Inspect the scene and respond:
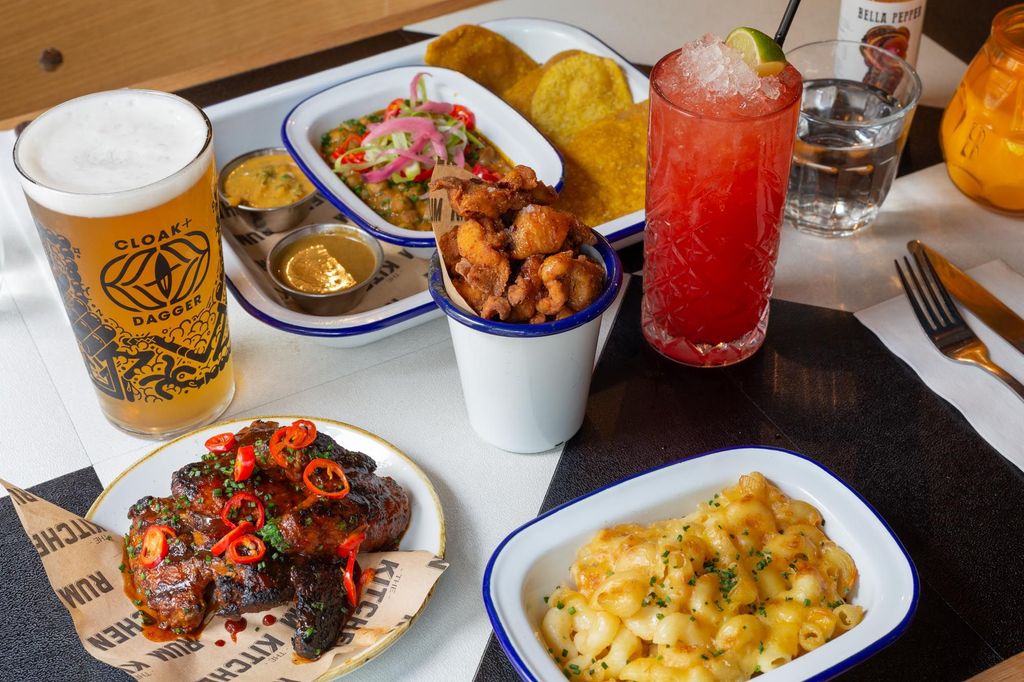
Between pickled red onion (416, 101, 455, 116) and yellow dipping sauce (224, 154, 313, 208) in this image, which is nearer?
yellow dipping sauce (224, 154, 313, 208)

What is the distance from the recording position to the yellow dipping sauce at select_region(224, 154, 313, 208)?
2113 mm

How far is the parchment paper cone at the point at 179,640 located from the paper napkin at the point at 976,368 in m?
0.93

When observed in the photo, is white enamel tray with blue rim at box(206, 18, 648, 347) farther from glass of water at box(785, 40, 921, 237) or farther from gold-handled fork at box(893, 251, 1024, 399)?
gold-handled fork at box(893, 251, 1024, 399)

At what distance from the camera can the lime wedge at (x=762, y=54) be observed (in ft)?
4.78

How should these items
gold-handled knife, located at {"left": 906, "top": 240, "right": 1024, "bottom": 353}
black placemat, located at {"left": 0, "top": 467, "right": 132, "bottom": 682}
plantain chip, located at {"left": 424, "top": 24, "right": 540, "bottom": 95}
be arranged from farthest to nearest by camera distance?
plantain chip, located at {"left": 424, "top": 24, "right": 540, "bottom": 95}, gold-handled knife, located at {"left": 906, "top": 240, "right": 1024, "bottom": 353}, black placemat, located at {"left": 0, "top": 467, "right": 132, "bottom": 682}

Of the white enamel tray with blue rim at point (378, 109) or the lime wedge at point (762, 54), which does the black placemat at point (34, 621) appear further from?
the lime wedge at point (762, 54)

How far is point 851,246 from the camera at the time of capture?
2.05m

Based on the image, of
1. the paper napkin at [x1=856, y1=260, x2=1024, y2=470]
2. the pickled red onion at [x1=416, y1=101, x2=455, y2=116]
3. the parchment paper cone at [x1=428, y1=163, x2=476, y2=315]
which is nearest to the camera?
the parchment paper cone at [x1=428, y1=163, x2=476, y2=315]

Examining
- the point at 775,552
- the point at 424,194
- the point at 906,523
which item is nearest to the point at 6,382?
the point at 424,194

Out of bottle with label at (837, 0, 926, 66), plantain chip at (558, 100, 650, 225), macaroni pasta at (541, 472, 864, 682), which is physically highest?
bottle with label at (837, 0, 926, 66)

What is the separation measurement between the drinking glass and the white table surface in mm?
56

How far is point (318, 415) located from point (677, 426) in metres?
0.61

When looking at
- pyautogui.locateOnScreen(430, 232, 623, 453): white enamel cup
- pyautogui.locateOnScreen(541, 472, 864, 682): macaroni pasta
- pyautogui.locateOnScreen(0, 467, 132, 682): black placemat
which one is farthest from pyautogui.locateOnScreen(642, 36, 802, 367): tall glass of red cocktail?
pyautogui.locateOnScreen(0, 467, 132, 682): black placemat

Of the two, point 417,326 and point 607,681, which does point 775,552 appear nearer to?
point 607,681
